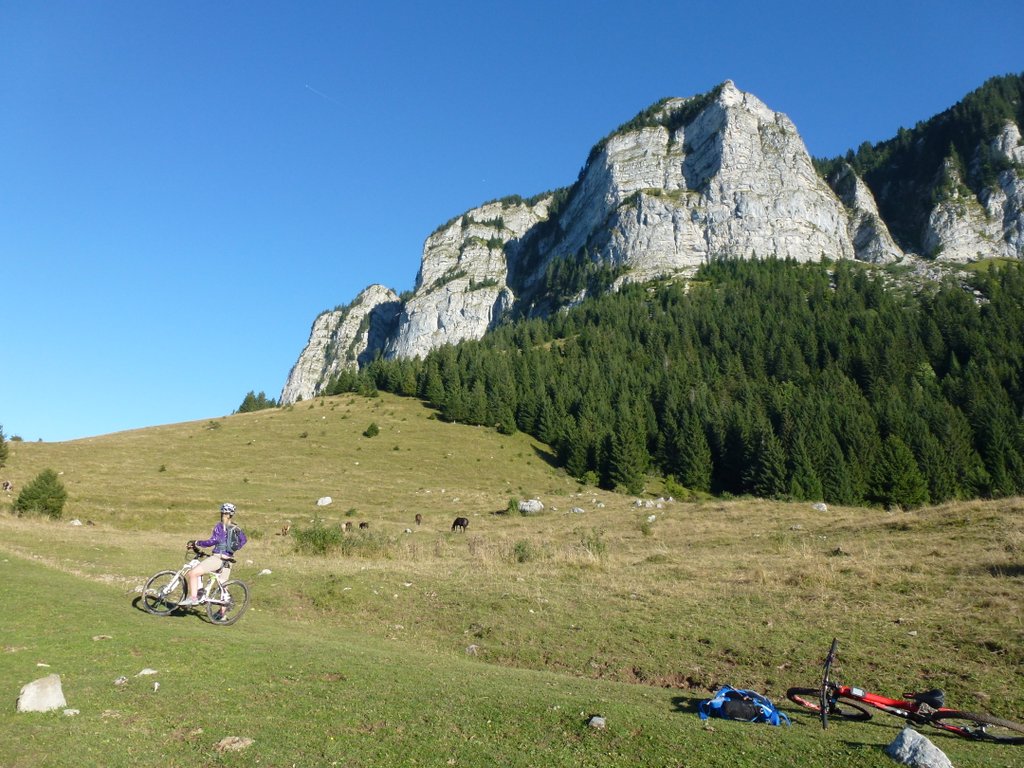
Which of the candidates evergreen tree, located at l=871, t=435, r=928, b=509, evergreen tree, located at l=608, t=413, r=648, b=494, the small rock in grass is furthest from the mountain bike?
evergreen tree, located at l=871, t=435, r=928, b=509

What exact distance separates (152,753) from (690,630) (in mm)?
10424

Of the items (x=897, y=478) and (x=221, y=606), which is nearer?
(x=221, y=606)

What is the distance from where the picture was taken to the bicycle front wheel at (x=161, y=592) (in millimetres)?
11672

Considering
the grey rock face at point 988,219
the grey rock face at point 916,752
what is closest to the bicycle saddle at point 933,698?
the grey rock face at point 916,752

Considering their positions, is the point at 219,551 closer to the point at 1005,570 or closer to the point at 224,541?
the point at 224,541

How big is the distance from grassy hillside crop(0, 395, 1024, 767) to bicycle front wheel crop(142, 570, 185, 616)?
15.0 inches

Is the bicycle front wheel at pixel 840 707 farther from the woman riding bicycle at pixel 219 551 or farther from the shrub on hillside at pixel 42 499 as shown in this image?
the shrub on hillside at pixel 42 499

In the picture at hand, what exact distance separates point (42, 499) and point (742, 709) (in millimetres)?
37138

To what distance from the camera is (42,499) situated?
102 ft

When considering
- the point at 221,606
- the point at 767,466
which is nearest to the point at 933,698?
the point at 221,606

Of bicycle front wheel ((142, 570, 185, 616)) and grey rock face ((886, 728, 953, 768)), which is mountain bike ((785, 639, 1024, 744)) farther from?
bicycle front wheel ((142, 570, 185, 616))

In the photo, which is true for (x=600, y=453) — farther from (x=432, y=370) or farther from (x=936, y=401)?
(x=936, y=401)

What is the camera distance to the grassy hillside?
619 cm

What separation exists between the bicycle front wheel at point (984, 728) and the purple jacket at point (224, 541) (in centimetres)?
1224
